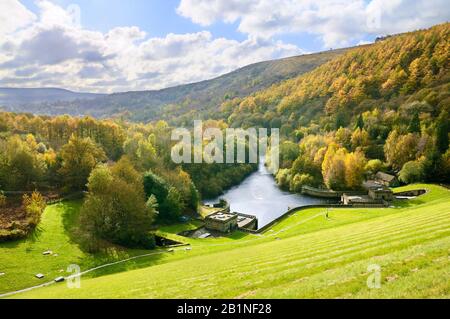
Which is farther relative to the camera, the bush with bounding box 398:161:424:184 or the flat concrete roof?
the bush with bounding box 398:161:424:184

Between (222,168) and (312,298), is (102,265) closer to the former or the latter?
(312,298)

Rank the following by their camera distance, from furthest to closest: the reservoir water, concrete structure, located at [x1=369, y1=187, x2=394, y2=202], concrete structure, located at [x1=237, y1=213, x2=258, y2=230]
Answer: the reservoir water → concrete structure, located at [x1=369, y1=187, x2=394, y2=202] → concrete structure, located at [x1=237, y1=213, x2=258, y2=230]

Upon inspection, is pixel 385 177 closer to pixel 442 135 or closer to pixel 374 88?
pixel 442 135

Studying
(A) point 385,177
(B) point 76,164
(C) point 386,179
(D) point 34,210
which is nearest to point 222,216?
(D) point 34,210

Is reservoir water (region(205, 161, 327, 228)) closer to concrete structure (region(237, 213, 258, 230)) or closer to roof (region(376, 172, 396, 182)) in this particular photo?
concrete structure (region(237, 213, 258, 230))

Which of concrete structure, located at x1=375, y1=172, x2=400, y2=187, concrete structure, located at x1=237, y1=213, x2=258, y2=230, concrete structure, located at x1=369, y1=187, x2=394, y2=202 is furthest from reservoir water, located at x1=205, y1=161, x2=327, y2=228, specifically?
concrete structure, located at x1=375, y1=172, x2=400, y2=187

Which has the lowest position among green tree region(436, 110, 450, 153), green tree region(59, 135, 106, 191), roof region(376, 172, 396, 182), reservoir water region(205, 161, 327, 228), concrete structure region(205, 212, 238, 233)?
reservoir water region(205, 161, 327, 228)
